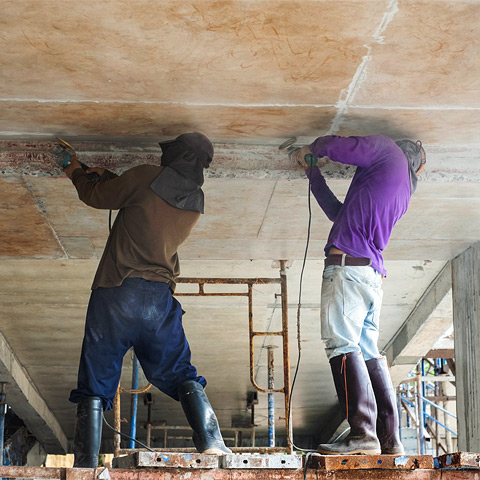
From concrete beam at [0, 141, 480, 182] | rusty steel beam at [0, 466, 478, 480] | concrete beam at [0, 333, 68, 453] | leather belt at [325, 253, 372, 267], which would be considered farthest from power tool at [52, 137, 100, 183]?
concrete beam at [0, 333, 68, 453]

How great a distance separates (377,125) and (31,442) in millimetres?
11063

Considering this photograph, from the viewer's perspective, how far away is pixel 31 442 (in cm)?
1367

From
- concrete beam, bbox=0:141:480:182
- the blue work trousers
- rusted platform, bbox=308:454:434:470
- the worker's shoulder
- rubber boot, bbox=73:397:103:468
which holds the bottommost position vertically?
rusted platform, bbox=308:454:434:470

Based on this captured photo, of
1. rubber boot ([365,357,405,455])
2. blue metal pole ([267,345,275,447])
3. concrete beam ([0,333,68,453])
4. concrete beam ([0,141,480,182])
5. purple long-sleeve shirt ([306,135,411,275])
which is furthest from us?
concrete beam ([0,333,68,453])

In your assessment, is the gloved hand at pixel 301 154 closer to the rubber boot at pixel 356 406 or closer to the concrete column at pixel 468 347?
the rubber boot at pixel 356 406

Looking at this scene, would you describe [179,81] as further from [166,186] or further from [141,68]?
[166,186]

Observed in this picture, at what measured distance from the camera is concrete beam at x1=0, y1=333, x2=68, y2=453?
34.6ft

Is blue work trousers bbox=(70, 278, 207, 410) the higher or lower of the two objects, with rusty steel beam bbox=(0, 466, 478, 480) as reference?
higher

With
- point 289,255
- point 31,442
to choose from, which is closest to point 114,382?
point 289,255

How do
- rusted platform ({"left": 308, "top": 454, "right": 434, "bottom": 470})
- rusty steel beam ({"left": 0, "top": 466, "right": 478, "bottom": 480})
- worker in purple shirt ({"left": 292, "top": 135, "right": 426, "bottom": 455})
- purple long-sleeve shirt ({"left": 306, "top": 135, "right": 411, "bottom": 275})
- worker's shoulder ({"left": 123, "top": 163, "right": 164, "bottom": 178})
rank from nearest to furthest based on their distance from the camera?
rusty steel beam ({"left": 0, "top": 466, "right": 478, "bottom": 480}) < rusted platform ({"left": 308, "top": 454, "right": 434, "bottom": 470}) < worker in purple shirt ({"left": 292, "top": 135, "right": 426, "bottom": 455}) < purple long-sleeve shirt ({"left": 306, "top": 135, "right": 411, "bottom": 275}) < worker's shoulder ({"left": 123, "top": 163, "right": 164, "bottom": 178})

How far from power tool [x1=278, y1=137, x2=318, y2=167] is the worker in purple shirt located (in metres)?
0.20

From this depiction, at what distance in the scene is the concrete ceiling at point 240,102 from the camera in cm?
342

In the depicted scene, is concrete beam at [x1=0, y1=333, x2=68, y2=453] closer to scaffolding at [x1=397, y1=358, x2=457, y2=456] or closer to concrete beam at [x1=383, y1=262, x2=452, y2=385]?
concrete beam at [x1=383, y1=262, x2=452, y2=385]

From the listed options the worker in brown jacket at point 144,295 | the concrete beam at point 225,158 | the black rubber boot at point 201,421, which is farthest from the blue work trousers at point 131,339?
the concrete beam at point 225,158
